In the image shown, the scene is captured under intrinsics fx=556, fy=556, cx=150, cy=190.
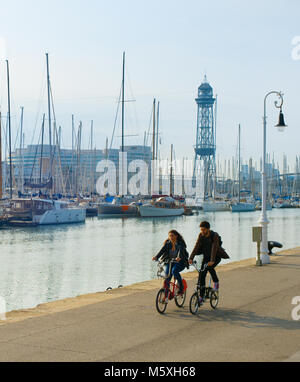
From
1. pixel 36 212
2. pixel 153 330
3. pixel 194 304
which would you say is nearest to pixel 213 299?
pixel 194 304

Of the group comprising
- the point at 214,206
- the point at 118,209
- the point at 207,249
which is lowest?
the point at 214,206

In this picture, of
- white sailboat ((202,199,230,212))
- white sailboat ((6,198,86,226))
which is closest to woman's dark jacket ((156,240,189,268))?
white sailboat ((6,198,86,226))

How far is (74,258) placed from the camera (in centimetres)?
Result: 3369

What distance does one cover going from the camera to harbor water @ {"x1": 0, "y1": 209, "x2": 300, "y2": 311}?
22.3 m

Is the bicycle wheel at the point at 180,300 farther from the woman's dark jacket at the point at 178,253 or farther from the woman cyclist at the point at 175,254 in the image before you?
the woman's dark jacket at the point at 178,253

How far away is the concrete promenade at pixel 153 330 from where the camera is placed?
8.06m

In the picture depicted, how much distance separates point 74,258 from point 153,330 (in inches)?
967

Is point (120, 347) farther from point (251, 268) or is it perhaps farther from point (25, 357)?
point (251, 268)

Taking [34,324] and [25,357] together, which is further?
[34,324]

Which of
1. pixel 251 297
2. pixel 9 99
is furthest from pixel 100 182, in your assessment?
pixel 251 297

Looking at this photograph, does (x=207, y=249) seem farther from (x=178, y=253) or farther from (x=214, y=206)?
(x=214, y=206)

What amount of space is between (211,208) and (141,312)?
9988 centimetres

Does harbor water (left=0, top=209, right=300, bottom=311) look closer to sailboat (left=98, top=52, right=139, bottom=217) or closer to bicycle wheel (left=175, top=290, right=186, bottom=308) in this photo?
bicycle wheel (left=175, top=290, right=186, bottom=308)
